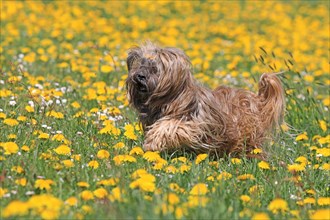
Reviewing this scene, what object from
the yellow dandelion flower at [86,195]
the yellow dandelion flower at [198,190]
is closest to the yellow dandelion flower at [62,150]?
the yellow dandelion flower at [86,195]

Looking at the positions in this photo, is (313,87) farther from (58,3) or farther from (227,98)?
(58,3)

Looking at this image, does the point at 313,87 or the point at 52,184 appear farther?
the point at 313,87

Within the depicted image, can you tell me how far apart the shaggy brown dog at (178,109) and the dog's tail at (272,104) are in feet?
0.76

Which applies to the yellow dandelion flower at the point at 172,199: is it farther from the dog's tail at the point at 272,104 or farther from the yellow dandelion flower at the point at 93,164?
the dog's tail at the point at 272,104

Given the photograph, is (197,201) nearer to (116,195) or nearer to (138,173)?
(116,195)

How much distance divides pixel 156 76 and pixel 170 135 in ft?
1.51

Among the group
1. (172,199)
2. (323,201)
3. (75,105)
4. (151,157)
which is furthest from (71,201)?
(75,105)

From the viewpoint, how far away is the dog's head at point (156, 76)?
6250 mm

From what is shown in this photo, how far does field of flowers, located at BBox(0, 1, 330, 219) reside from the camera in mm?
4504

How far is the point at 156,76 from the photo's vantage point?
6289mm

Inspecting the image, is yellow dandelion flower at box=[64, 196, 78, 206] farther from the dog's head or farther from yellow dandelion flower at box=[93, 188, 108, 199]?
the dog's head

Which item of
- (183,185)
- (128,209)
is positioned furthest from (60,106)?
(128,209)

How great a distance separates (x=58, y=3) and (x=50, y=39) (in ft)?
11.0

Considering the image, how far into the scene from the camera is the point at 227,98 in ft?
22.4
